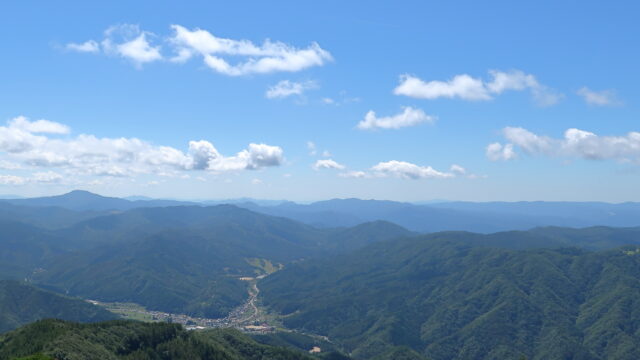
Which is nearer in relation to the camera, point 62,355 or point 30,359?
point 30,359
